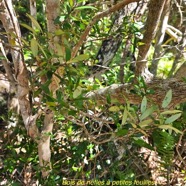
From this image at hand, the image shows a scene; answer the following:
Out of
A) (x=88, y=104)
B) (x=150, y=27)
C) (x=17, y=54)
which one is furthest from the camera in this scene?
(x=150, y=27)

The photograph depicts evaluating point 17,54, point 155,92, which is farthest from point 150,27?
point 17,54

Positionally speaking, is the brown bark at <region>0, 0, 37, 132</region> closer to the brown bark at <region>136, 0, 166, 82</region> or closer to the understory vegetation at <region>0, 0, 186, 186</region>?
the understory vegetation at <region>0, 0, 186, 186</region>

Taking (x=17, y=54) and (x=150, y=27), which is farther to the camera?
(x=150, y=27)

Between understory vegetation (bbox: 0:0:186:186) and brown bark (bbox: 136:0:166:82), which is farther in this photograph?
brown bark (bbox: 136:0:166:82)

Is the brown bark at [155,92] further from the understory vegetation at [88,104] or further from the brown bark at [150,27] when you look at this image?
the brown bark at [150,27]

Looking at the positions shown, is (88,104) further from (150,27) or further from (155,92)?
(150,27)

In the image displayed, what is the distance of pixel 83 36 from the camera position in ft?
3.10

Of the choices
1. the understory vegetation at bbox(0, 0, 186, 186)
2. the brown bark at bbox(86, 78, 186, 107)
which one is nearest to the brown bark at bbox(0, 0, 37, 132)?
the understory vegetation at bbox(0, 0, 186, 186)

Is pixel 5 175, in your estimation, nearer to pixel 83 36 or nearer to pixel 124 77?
pixel 124 77

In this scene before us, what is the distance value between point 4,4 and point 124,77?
0.90 metres

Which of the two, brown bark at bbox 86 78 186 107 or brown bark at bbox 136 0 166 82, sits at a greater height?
brown bark at bbox 136 0 166 82

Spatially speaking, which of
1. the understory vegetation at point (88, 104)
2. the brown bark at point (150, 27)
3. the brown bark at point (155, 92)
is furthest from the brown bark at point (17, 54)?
the brown bark at point (150, 27)

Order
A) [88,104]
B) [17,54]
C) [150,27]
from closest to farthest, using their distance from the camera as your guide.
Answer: [17,54] < [88,104] < [150,27]

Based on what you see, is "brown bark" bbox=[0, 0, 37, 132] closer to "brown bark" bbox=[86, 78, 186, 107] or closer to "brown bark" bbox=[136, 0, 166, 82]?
"brown bark" bbox=[86, 78, 186, 107]
